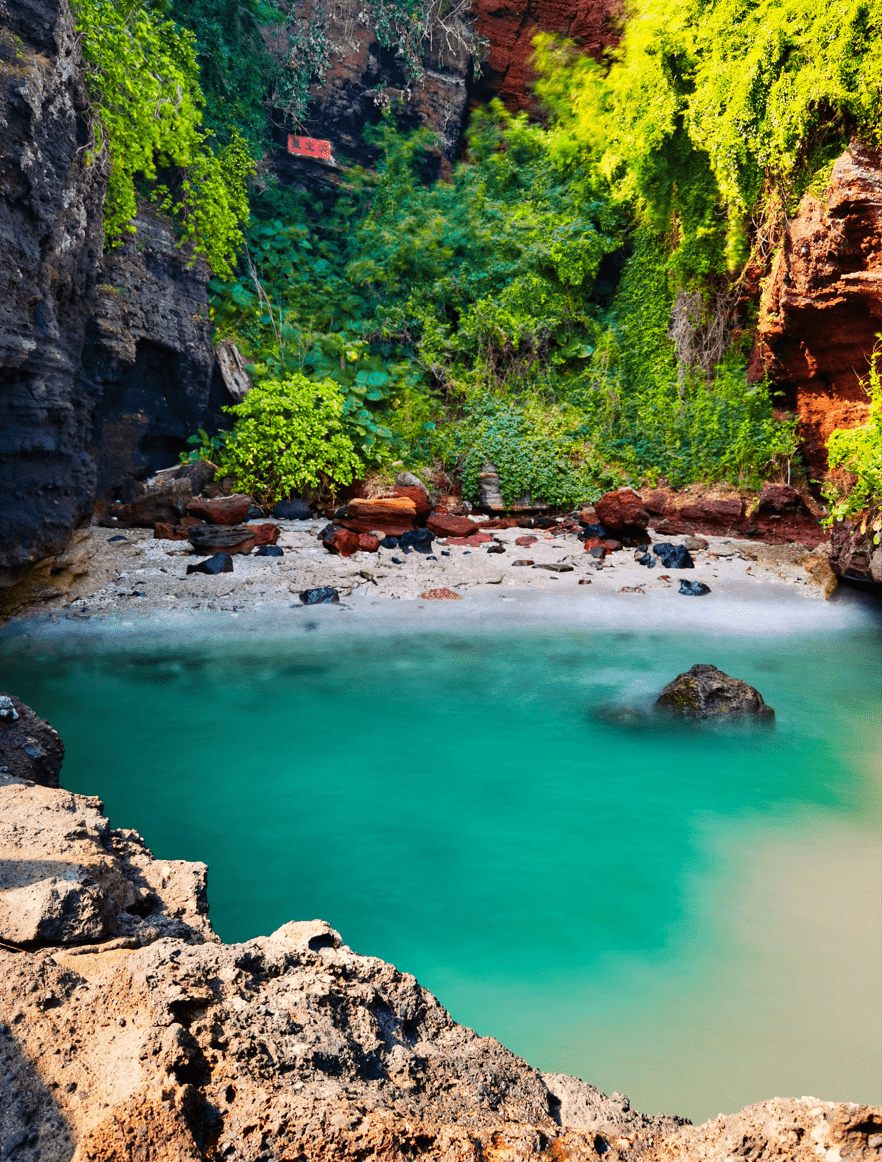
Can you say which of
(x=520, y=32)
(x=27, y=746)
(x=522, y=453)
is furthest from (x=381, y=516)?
(x=520, y=32)

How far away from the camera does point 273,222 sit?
1518 centimetres

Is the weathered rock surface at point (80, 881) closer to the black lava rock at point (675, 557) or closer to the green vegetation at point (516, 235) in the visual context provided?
the green vegetation at point (516, 235)

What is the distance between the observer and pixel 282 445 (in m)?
11.4

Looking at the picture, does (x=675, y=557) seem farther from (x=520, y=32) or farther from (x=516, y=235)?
(x=520, y=32)

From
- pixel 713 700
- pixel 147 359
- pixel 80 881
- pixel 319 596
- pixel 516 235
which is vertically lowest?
pixel 713 700

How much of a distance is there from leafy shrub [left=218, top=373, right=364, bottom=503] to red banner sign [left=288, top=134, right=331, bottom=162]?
7.47m

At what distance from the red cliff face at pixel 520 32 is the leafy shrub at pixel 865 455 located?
41.9 ft

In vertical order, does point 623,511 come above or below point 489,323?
below

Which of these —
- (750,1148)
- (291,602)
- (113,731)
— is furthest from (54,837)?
(291,602)

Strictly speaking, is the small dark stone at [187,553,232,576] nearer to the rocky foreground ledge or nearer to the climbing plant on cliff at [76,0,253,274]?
the climbing plant on cliff at [76,0,253,274]

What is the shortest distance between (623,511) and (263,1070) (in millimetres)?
10365

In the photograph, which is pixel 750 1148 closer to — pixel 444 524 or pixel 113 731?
pixel 113 731

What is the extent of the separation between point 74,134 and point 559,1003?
861 cm

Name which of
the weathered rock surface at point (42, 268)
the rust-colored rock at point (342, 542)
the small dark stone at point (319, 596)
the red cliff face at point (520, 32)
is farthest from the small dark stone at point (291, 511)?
the red cliff face at point (520, 32)
